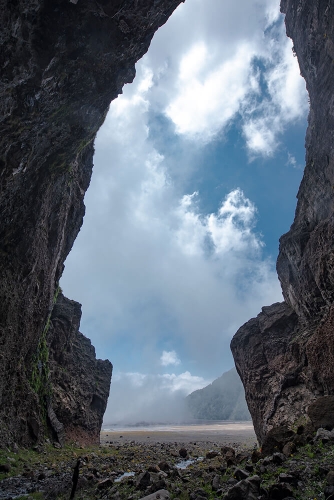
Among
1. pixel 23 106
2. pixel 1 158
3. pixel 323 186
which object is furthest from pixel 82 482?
pixel 323 186

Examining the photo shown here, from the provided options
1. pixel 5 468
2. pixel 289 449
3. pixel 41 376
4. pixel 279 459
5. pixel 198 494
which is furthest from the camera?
pixel 41 376

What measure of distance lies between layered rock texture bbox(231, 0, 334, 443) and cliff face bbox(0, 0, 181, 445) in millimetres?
22499

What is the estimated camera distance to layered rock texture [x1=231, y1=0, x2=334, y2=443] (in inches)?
1166

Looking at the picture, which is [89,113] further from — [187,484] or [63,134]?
[187,484]

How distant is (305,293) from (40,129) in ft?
109

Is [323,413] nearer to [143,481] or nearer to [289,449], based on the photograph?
[289,449]

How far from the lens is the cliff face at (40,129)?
16.7 metres

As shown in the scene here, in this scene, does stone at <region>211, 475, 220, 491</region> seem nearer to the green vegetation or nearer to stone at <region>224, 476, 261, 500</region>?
stone at <region>224, 476, 261, 500</region>

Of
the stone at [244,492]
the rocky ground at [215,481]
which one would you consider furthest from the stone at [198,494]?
the stone at [244,492]

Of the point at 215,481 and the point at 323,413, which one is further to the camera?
the point at 323,413

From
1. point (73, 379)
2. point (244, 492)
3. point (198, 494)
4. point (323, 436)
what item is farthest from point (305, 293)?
point (73, 379)

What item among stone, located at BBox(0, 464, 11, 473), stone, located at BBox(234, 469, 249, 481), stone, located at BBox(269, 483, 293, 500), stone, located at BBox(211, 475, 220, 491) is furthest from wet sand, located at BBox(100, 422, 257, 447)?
stone, located at BBox(269, 483, 293, 500)

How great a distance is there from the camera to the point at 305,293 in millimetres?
35875

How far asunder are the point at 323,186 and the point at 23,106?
3148cm
